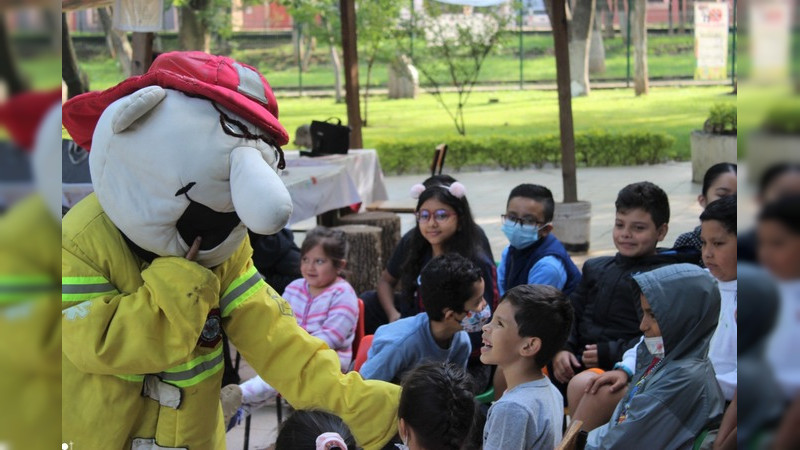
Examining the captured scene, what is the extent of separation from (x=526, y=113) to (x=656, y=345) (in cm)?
2206

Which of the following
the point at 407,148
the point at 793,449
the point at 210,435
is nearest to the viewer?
the point at 793,449

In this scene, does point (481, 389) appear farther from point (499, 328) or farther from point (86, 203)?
point (86, 203)

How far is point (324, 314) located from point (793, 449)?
4006mm

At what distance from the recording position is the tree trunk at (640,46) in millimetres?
26250

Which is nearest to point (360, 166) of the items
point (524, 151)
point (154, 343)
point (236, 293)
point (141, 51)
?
point (141, 51)

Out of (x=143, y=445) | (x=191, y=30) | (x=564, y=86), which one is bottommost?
(x=143, y=445)

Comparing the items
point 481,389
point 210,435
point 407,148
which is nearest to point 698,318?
point 481,389

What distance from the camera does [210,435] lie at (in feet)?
9.30

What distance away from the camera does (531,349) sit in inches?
124

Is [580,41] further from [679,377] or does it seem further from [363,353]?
[679,377]

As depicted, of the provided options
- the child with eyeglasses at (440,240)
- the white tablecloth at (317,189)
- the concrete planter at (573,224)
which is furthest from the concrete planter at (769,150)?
the concrete planter at (573,224)

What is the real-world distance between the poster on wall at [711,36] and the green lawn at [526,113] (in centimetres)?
88

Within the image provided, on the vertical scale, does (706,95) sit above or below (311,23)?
below

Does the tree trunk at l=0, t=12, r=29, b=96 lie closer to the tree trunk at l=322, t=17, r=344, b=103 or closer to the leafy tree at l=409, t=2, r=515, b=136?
the leafy tree at l=409, t=2, r=515, b=136
